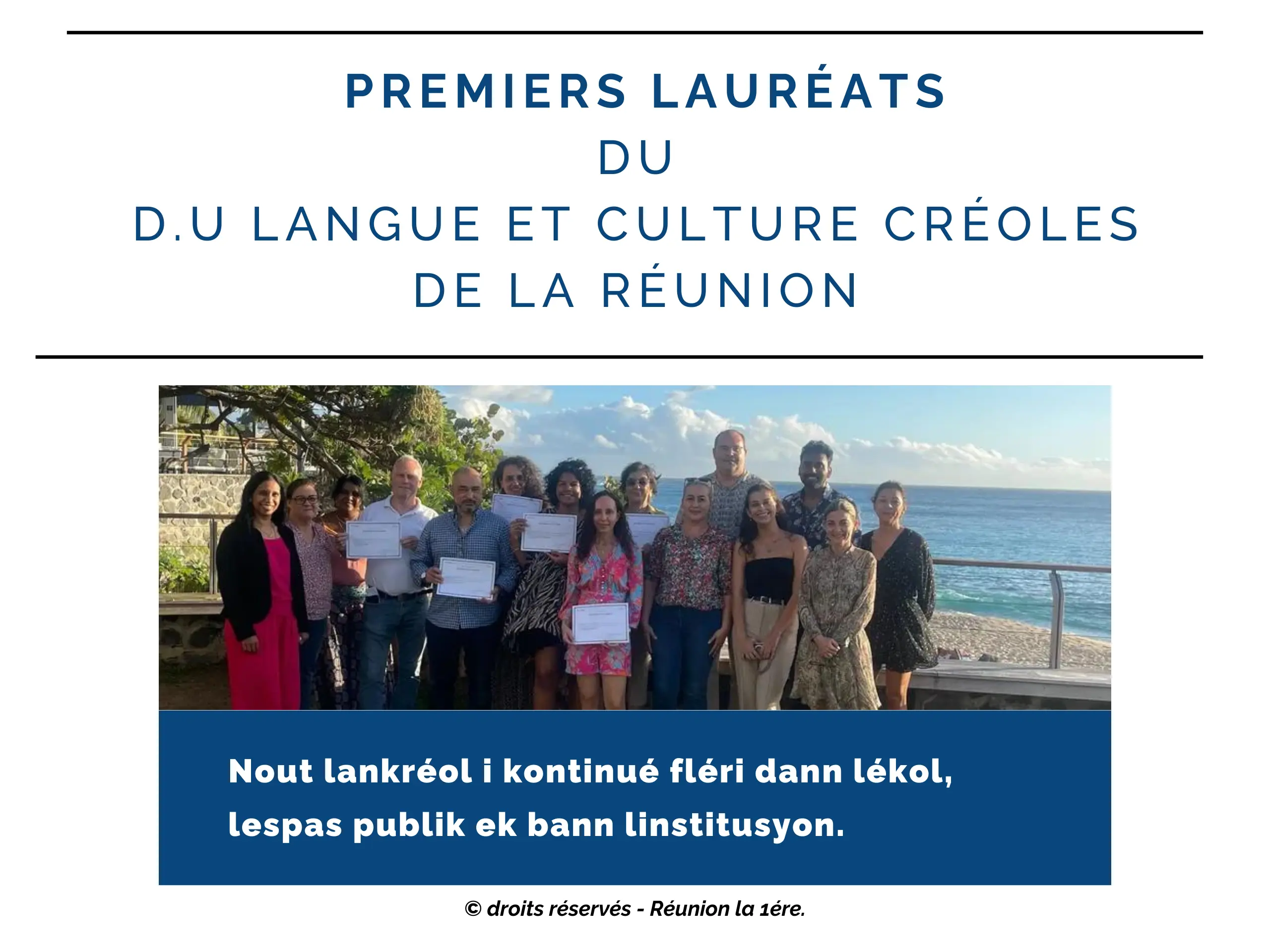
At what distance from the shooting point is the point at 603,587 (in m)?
5.18

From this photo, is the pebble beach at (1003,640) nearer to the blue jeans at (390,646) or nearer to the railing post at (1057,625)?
the railing post at (1057,625)

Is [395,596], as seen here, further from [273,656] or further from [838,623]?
[838,623]

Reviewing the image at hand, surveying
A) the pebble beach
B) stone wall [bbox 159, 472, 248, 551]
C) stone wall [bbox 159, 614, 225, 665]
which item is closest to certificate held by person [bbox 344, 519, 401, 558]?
stone wall [bbox 159, 614, 225, 665]

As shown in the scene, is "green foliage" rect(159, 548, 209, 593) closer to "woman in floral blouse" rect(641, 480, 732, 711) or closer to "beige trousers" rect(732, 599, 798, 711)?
"woman in floral blouse" rect(641, 480, 732, 711)

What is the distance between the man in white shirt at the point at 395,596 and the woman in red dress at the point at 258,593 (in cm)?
38

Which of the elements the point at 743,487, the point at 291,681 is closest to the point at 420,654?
the point at 291,681

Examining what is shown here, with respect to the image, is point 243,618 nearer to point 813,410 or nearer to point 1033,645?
point 1033,645

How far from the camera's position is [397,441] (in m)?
6.17

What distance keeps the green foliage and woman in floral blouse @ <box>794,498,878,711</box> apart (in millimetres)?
4892

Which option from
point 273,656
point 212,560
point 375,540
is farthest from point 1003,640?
point 273,656

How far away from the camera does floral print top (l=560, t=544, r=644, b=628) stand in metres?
5.19

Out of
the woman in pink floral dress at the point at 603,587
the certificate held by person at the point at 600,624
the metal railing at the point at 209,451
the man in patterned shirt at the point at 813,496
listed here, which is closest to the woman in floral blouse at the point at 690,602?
the woman in pink floral dress at the point at 603,587

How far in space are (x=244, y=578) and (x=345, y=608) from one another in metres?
0.57
